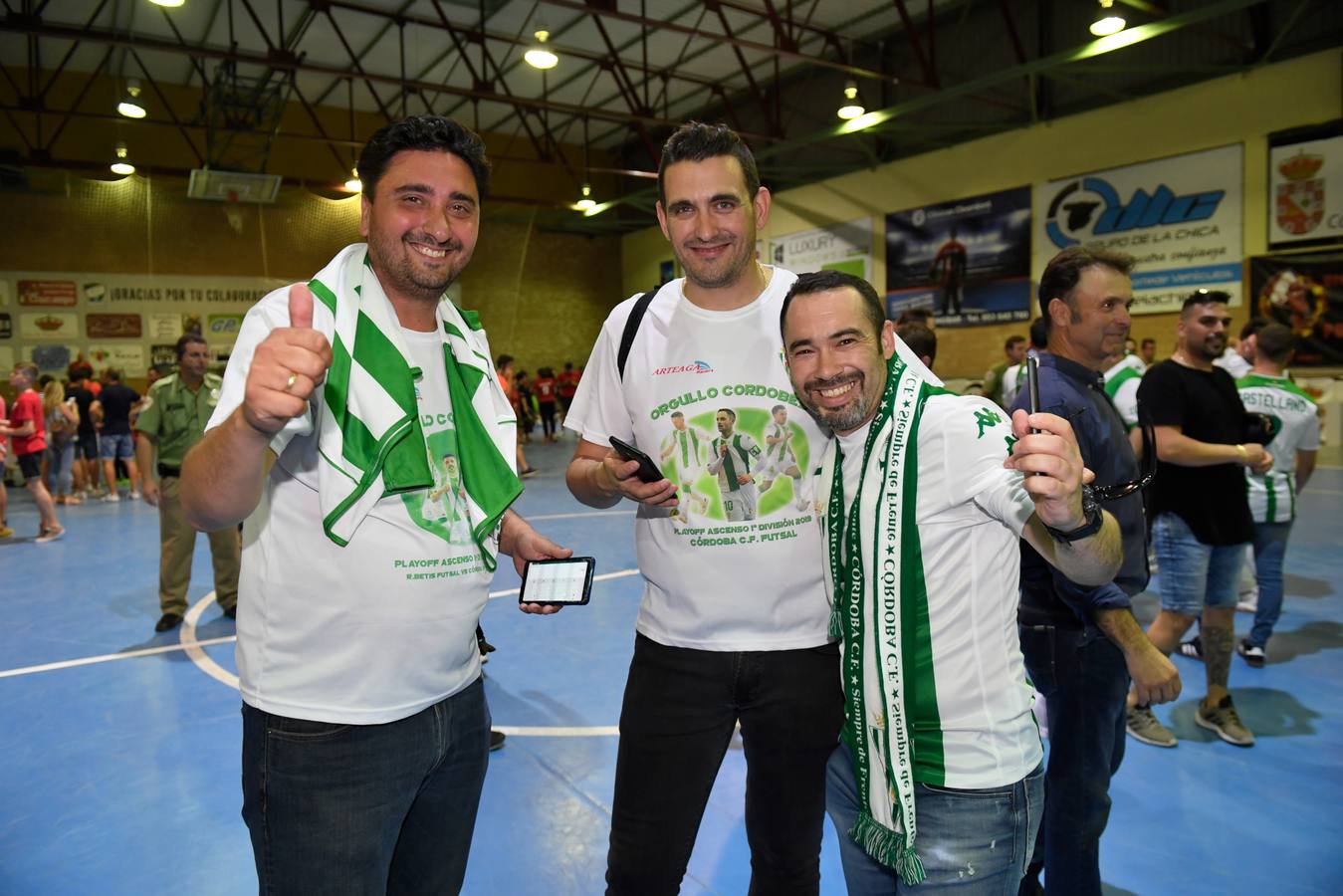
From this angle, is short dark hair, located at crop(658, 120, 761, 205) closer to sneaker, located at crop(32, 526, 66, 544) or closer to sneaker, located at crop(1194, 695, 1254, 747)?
sneaker, located at crop(1194, 695, 1254, 747)

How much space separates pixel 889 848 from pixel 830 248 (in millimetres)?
20848

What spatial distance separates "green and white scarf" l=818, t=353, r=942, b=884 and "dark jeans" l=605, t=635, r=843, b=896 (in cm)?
32

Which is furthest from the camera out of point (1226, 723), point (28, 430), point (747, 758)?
point (28, 430)

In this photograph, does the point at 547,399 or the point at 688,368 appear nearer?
the point at 688,368

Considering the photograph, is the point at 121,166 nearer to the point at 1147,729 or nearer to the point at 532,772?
the point at 532,772

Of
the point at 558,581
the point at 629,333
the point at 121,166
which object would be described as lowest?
the point at 558,581

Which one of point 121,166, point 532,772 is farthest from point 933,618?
point 121,166

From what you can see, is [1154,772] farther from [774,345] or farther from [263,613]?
[263,613]

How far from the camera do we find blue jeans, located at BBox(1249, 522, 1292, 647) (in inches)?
203

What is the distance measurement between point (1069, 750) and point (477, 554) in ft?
6.30

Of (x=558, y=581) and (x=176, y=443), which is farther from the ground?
(x=176, y=443)

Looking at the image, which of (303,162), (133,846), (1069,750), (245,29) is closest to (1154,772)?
(1069,750)

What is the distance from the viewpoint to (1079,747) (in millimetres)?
2529

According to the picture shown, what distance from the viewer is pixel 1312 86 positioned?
1316 cm
